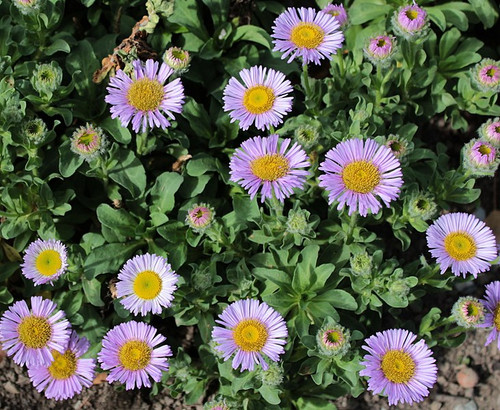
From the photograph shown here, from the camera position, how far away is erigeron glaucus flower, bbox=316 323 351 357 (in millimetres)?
3658

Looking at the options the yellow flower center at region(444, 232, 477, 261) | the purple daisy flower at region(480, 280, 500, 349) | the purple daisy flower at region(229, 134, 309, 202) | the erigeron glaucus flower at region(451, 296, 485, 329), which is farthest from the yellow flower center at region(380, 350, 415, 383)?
the purple daisy flower at region(229, 134, 309, 202)

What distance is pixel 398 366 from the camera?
3.80m

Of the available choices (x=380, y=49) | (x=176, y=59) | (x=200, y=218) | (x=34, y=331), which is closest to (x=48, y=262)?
(x=34, y=331)

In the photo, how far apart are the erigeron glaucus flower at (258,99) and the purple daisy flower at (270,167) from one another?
0.18 m

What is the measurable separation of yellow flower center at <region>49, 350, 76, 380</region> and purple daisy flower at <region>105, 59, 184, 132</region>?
1.47 metres

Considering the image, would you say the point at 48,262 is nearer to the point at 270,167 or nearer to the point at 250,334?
the point at 250,334

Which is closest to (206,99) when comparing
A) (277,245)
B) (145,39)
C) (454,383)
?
(145,39)

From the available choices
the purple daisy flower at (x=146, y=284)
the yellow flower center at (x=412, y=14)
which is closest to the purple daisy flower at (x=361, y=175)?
the yellow flower center at (x=412, y=14)

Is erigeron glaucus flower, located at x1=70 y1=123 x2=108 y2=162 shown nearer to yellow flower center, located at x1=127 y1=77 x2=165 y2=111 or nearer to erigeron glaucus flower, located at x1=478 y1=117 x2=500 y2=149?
yellow flower center, located at x1=127 y1=77 x2=165 y2=111

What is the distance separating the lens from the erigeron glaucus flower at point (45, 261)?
4035 mm

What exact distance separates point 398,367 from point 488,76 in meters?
1.96

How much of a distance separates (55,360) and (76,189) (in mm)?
1136

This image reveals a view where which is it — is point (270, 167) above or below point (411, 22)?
below

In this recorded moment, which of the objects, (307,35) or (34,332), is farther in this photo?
(307,35)
